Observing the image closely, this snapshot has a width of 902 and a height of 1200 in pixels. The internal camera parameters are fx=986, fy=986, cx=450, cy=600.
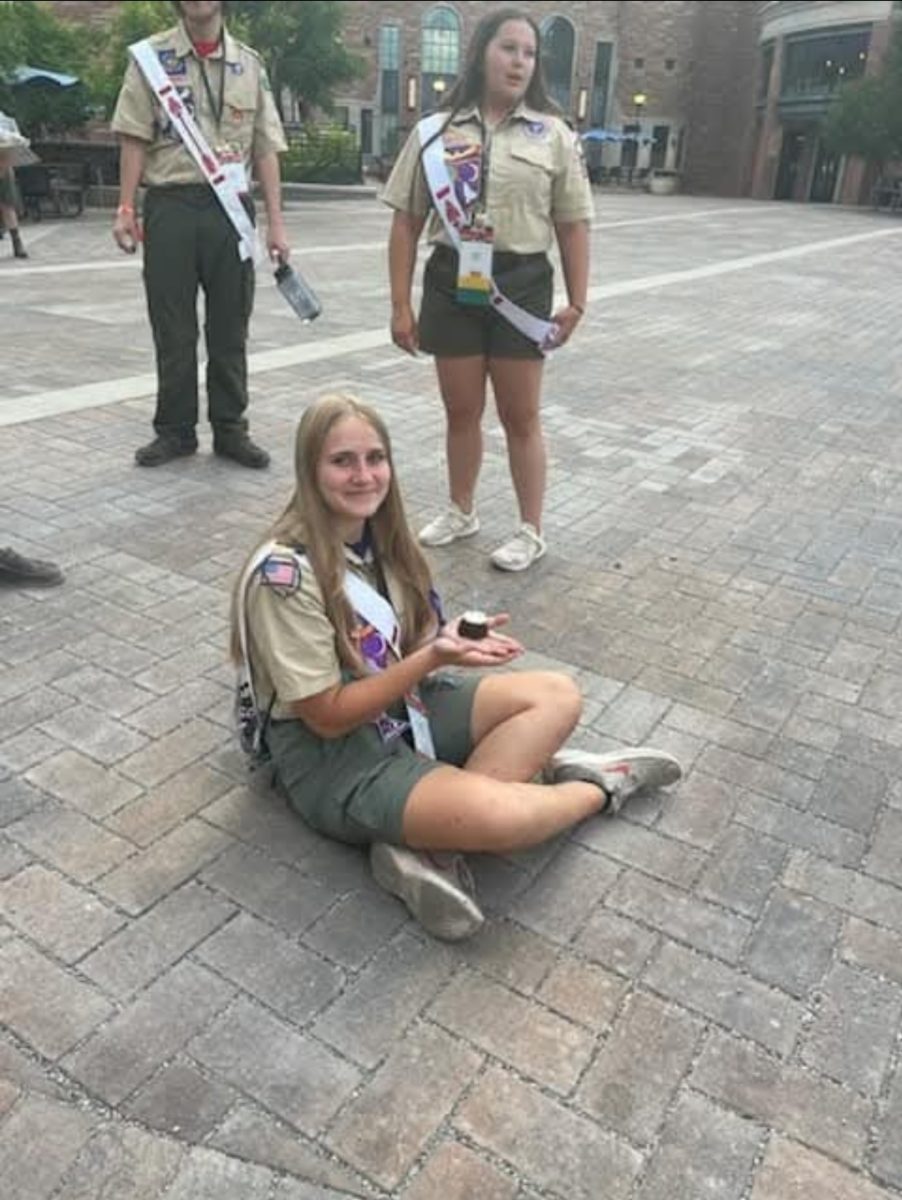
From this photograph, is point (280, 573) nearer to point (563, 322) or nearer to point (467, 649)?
point (467, 649)

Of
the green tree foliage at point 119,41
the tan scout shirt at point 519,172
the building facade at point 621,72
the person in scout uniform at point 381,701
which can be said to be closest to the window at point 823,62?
the building facade at point 621,72

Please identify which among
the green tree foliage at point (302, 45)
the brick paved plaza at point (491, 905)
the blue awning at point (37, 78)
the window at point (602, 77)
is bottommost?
the brick paved plaza at point (491, 905)

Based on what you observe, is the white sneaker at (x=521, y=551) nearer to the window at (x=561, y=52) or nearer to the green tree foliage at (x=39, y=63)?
the green tree foliage at (x=39, y=63)

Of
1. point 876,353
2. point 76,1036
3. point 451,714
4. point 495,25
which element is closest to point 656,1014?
point 451,714

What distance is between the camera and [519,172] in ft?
12.1

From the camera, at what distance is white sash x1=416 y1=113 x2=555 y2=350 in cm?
371

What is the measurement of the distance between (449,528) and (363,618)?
6.95 feet

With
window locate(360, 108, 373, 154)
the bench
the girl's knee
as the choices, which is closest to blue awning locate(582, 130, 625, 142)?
window locate(360, 108, 373, 154)

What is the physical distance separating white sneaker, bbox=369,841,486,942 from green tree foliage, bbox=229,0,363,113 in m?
31.2

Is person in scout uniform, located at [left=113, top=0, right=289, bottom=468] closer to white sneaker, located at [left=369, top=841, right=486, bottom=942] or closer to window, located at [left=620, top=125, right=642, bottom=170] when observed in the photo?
white sneaker, located at [left=369, top=841, right=486, bottom=942]

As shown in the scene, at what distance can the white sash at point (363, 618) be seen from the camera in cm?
231

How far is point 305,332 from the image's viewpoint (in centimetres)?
911

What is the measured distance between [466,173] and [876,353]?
6.99 meters

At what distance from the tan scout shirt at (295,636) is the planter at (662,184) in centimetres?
4676
